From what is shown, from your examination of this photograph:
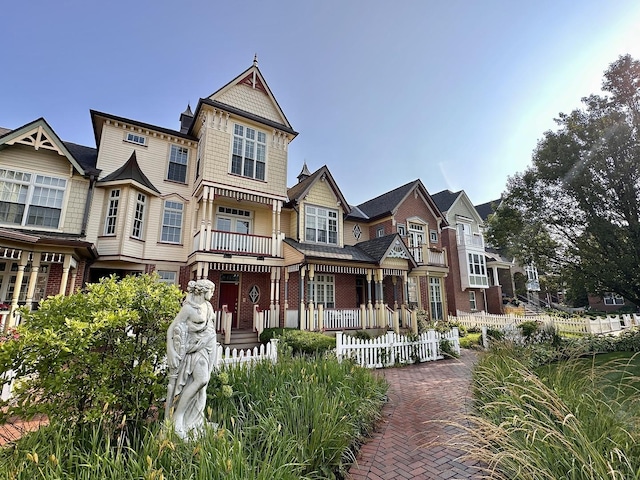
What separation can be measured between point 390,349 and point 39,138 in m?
16.0

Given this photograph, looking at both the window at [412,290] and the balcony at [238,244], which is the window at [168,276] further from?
the window at [412,290]

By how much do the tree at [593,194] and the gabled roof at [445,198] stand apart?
948cm

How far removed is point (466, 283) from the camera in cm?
2495

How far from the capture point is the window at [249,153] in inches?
593

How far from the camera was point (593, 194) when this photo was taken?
1443cm

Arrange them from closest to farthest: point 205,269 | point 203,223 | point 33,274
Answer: point 33,274 → point 205,269 → point 203,223

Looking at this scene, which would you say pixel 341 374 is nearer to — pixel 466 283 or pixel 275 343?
pixel 275 343

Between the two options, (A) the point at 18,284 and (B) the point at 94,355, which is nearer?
(B) the point at 94,355

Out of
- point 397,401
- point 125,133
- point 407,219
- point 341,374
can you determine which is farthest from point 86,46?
point 407,219

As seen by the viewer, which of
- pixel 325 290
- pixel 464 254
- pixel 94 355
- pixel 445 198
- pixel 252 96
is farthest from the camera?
pixel 445 198

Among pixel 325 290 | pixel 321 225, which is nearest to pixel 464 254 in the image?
pixel 325 290

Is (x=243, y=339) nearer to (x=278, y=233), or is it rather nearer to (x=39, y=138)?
(x=278, y=233)

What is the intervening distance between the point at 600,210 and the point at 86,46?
21.7 m

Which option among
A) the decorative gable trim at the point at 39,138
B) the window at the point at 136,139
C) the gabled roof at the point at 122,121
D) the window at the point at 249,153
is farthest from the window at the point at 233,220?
the decorative gable trim at the point at 39,138
